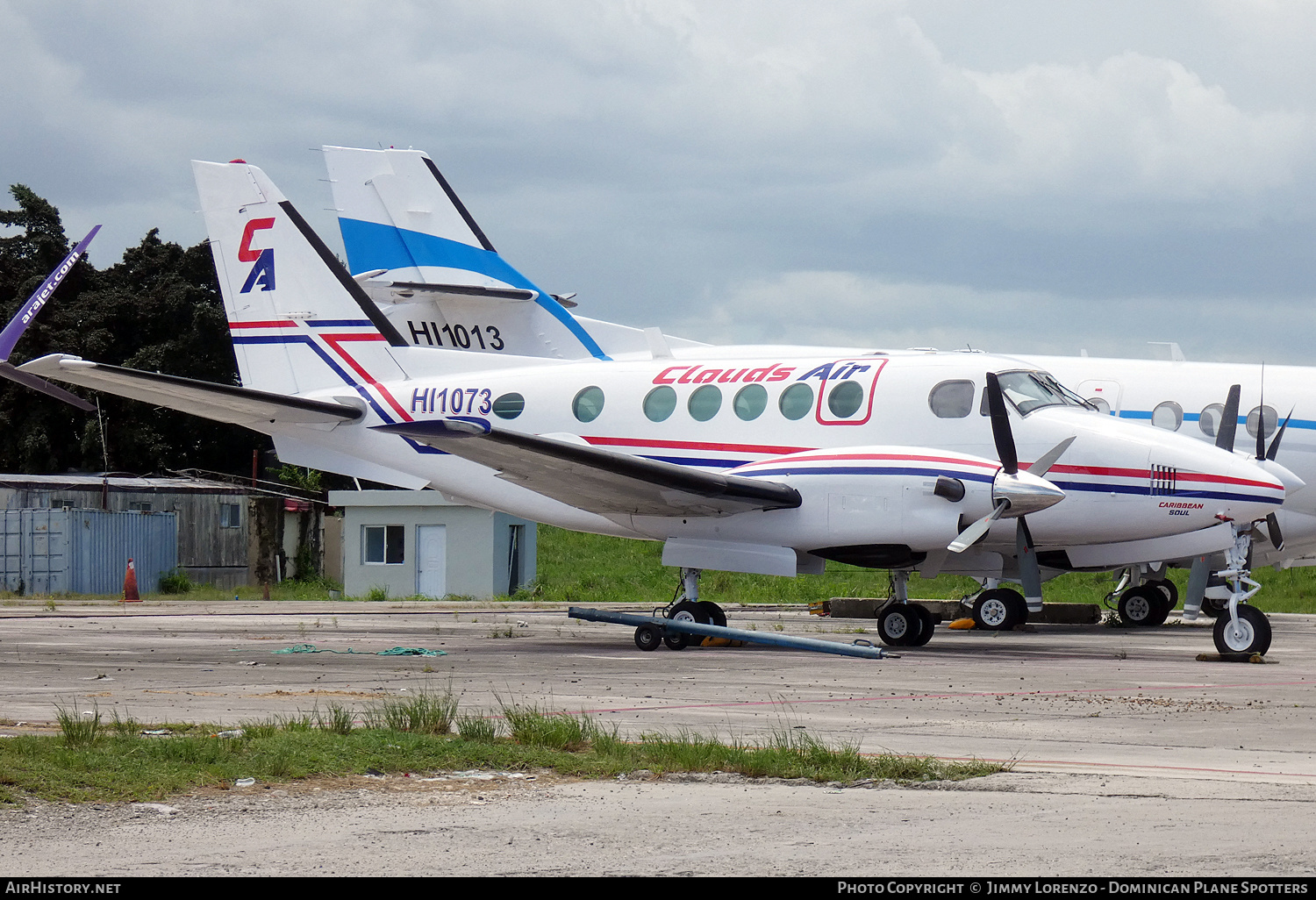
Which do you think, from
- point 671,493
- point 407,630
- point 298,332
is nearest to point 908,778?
point 671,493

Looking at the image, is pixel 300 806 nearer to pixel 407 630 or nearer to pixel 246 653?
pixel 246 653

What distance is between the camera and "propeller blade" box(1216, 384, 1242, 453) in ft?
65.1

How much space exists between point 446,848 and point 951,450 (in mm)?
12630

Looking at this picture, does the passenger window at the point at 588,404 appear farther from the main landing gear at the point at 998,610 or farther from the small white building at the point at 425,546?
the small white building at the point at 425,546

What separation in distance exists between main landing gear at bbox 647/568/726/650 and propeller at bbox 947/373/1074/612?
10.1 ft

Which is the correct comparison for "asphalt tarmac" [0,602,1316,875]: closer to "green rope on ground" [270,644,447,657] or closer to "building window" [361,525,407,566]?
"green rope on ground" [270,644,447,657]

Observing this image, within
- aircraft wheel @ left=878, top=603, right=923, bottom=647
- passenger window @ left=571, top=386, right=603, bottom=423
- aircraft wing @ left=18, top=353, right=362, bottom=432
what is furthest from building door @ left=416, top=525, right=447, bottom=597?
aircraft wheel @ left=878, top=603, right=923, bottom=647

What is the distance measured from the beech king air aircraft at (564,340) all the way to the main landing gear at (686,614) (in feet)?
5.52

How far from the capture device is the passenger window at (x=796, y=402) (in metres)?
18.2

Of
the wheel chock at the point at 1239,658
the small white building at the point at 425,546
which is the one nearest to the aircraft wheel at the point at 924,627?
the wheel chock at the point at 1239,658

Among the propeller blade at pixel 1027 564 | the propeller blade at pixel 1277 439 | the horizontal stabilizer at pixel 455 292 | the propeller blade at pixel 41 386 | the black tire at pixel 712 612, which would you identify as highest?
the horizontal stabilizer at pixel 455 292

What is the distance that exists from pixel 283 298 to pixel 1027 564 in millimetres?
11548

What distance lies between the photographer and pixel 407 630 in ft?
69.5
